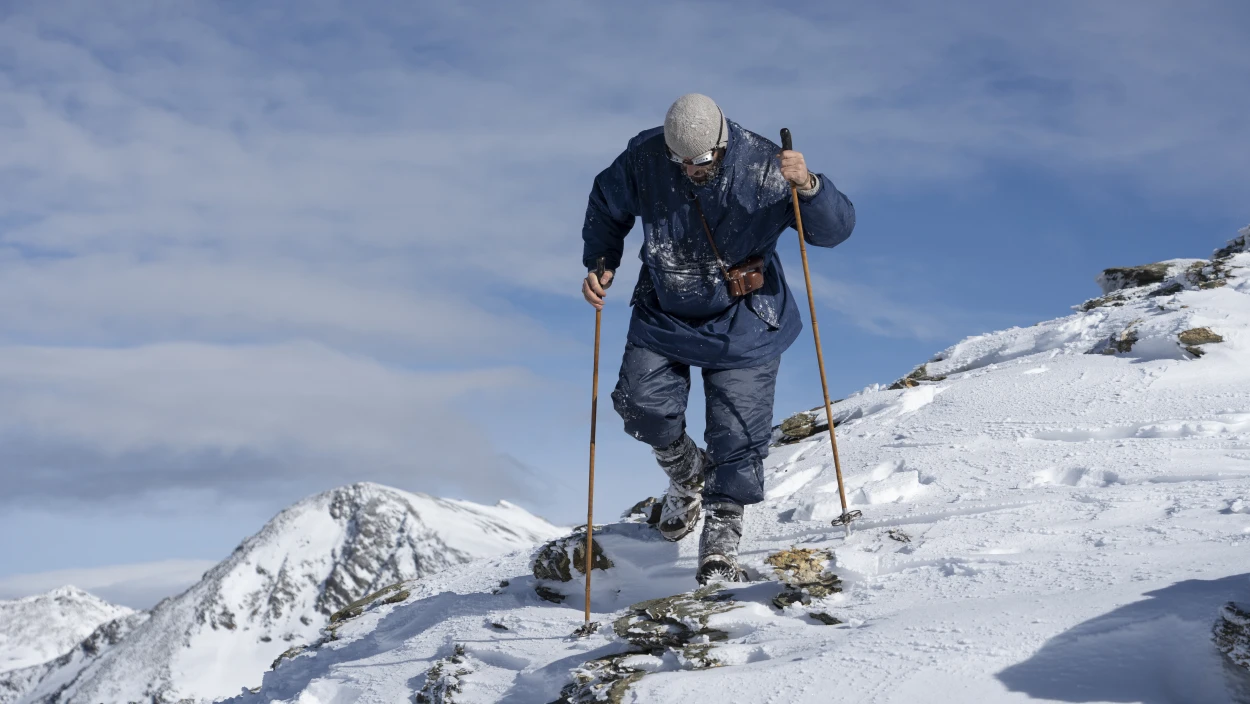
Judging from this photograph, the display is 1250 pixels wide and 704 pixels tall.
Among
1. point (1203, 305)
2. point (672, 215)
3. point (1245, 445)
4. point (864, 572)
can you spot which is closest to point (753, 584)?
point (864, 572)

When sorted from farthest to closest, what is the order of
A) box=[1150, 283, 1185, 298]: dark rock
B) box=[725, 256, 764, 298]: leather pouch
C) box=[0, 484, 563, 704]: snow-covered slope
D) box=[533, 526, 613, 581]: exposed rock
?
box=[0, 484, 563, 704]: snow-covered slope < box=[1150, 283, 1185, 298]: dark rock < box=[533, 526, 613, 581]: exposed rock < box=[725, 256, 764, 298]: leather pouch

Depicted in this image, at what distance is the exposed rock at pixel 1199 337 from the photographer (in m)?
10.1

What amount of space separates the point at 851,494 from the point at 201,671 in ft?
569

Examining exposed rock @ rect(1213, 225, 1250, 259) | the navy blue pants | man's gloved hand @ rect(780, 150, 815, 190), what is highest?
exposed rock @ rect(1213, 225, 1250, 259)

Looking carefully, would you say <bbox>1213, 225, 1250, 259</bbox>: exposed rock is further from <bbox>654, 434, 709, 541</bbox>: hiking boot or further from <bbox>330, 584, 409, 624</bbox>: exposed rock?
<bbox>330, 584, 409, 624</bbox>: exposed rock

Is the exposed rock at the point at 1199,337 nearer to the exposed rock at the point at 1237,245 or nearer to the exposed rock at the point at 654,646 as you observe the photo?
the exposed rock at the point at 654,646

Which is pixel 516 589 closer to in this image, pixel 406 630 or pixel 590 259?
pixel 406 630

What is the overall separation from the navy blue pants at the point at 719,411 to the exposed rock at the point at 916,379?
491 centimetres

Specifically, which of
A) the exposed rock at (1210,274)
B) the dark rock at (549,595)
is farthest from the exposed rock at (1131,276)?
the dark rock at (549,595)

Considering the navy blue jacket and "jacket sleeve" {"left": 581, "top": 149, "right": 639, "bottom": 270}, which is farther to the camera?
"jacket sleeve" {"left": 581, "top": 149, "right": 639, "bottom": 270}

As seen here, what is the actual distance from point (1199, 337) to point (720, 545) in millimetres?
6548

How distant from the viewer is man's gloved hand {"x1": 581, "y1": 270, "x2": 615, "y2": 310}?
6.89m

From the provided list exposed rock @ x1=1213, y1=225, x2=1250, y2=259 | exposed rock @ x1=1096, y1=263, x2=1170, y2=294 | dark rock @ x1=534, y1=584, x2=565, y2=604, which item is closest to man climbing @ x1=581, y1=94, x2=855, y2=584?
dark rock @ x1=534, y1=584, x2=565, y2=604

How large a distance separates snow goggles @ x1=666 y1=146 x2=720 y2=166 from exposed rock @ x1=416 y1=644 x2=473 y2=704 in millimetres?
3365
